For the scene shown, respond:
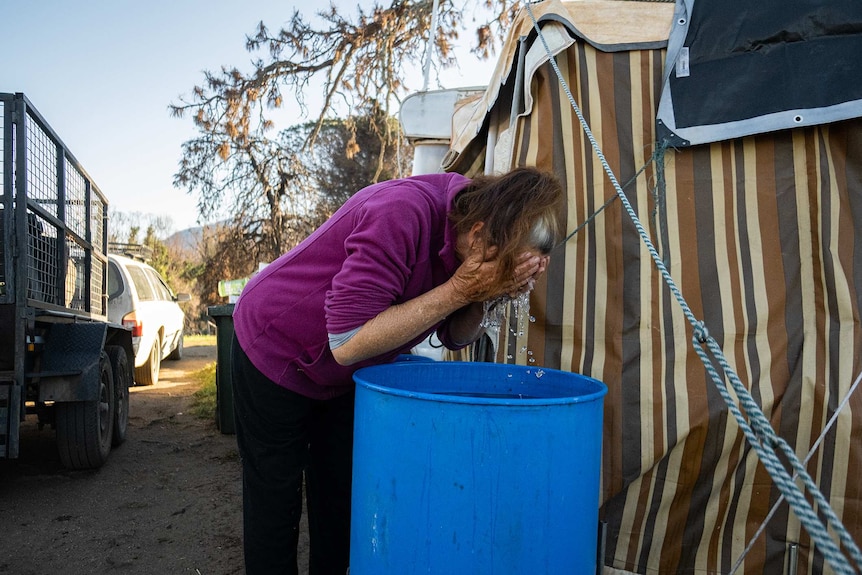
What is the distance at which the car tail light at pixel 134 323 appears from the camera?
20.4 feet

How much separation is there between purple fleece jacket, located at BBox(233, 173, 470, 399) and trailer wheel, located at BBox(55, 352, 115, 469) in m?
2.57

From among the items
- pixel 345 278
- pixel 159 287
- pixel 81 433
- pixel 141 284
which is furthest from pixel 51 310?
pixel 159 287

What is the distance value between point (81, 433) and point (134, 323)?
8.94 feet

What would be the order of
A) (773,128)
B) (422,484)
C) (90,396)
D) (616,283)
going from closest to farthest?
(422,484) → (773,128) → (616,283) → (90,396)

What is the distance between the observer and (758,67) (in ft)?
6.67

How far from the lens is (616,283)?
7.25 feet

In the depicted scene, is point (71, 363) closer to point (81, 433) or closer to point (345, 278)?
point (81, 433)

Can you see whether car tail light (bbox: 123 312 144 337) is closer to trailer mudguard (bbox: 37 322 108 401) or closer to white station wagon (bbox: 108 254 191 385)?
white station wagon (bbox: 108 254 191 385)

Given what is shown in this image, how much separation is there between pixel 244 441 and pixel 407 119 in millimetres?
2384

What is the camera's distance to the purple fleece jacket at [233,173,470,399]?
1.38 metres

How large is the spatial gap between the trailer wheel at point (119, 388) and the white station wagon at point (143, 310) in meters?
0.76

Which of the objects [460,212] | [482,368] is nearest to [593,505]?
[482,368]

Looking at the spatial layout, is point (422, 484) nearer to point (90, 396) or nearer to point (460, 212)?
point (460, 212)

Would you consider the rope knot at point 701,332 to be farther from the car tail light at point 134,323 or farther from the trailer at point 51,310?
the car tail light at point 134,323
